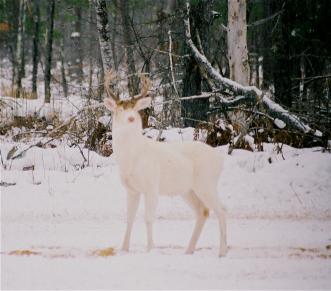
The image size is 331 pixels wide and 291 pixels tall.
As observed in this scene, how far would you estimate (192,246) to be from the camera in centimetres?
496

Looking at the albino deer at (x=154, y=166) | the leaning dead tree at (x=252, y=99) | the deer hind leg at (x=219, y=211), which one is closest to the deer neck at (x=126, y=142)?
the albino deer at (x=154, y=166)

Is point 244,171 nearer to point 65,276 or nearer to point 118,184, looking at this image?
point 118,184

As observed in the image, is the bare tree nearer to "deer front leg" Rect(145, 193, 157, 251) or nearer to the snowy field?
the snowy field

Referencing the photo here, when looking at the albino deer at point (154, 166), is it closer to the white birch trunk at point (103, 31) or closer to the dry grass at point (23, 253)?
the dry grass at point (23, 253)

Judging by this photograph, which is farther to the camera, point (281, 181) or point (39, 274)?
point (281, 181)

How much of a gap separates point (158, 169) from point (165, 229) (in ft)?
4.88

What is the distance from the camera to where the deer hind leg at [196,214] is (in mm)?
4969

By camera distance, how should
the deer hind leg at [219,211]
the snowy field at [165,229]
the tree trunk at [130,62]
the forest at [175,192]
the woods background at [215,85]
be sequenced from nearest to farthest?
the snowy field at [165,229]
the forest at [175,192]
the deer hind leg at [219,211]
the woods background at [215,85]
the tree trunk at [130,62]

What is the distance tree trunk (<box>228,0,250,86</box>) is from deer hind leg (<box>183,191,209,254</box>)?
605cm

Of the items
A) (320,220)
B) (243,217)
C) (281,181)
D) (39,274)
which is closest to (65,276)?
(39,274)

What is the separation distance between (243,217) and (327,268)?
201 centimetres

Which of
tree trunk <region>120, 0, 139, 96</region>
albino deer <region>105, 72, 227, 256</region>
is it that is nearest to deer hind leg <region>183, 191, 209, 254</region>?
albino deer <region>105, 72, 227, 256</region>

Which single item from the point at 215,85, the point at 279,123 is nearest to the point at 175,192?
the point at 279,123

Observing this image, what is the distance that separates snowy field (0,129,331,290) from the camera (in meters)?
4.27
